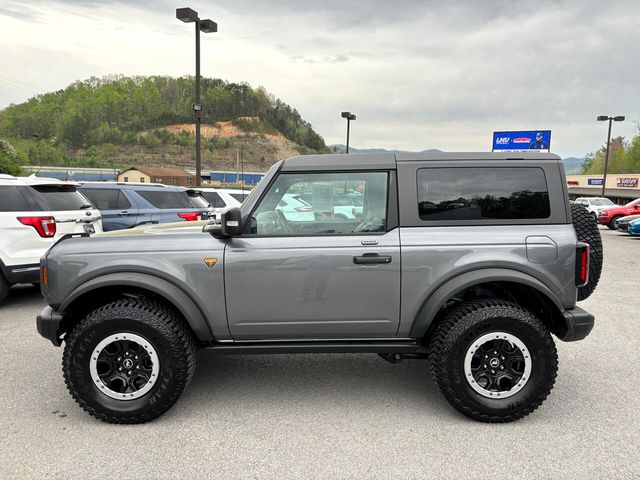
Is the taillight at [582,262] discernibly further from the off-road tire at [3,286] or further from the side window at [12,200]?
the off-road tire at [3,286]

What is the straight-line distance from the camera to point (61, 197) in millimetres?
6512

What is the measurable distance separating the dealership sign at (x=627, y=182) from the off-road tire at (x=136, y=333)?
58.7 metres

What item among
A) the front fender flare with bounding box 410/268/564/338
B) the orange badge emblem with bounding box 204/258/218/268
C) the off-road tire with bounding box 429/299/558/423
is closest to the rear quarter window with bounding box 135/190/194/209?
the orange badge emblem with bounding box 204/258/218/268

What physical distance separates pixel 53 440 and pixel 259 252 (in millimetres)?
1819

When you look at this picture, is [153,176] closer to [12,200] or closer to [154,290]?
[12,200]

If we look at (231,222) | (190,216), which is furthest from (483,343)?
(190,216)

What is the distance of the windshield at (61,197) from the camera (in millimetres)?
6305

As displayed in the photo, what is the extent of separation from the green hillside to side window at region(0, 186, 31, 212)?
10241 centimetres

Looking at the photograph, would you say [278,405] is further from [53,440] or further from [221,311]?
[53,440]

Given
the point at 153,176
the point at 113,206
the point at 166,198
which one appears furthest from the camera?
the point at 153,176

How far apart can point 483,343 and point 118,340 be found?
8.43ft

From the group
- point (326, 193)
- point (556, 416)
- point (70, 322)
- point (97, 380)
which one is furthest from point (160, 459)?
point (556, 416)

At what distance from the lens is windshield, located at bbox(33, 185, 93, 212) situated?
248 inches

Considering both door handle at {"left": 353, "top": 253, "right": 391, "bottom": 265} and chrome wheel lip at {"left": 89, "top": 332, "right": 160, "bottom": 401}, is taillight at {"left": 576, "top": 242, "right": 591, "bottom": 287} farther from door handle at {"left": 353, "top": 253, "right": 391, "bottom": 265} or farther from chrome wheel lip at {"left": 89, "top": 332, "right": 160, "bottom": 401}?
chrome wheel lip at {"left": 89, "top": 332, "right": 160, "bottom": 401}
